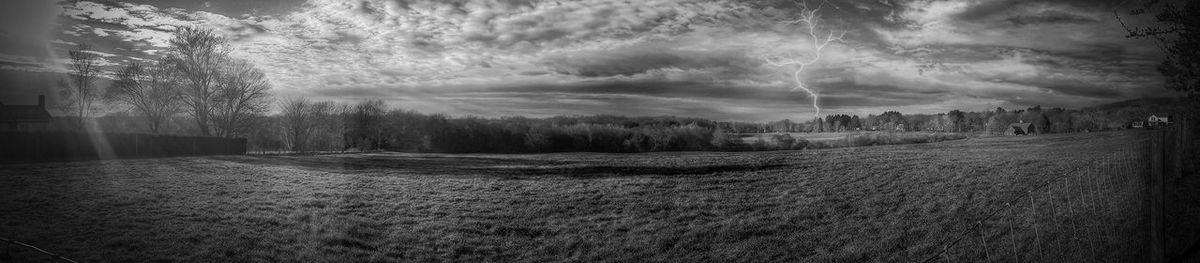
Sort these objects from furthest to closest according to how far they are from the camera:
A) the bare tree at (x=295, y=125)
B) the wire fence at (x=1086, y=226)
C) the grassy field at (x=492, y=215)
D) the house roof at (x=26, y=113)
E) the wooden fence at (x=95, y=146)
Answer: the bare tree at (x=295, y=125) < the house roof at (x=26, y=113) < the wooden fence at (x=95, y=146) < the grassy field at (x=492, y=215) < the wire fence at (x=1086, y=226)

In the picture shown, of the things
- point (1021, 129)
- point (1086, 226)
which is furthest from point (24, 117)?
point (1021, 129)

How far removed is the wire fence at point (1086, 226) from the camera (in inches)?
280

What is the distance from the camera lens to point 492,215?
17750 millimetres

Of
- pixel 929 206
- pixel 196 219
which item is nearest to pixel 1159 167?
pixel 929 206

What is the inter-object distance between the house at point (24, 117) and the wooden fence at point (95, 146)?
5.26 ft

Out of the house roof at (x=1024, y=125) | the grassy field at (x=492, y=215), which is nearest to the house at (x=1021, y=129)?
the house roof at (x=1024, y=125)

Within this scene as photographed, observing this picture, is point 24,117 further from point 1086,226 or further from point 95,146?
point 1086,226

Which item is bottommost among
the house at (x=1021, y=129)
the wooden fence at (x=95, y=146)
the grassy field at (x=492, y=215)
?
the grassy field at (x=492, y=215)

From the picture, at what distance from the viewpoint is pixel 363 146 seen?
87875 mm

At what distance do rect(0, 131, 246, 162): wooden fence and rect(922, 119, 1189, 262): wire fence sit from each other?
39.0m

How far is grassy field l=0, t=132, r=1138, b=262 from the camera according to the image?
1204 cm

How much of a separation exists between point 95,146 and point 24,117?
30.7 feet

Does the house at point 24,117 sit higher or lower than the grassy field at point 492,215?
higher

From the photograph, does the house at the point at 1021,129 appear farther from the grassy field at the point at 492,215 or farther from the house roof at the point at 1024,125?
the grassy field at the point at 492,215
